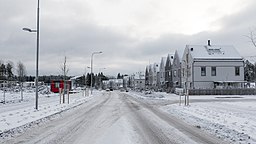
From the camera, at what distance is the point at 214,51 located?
70875 millimetres

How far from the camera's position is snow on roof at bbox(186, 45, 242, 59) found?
224ft

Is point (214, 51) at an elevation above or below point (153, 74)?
above

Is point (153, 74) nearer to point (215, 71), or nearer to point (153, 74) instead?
point (153, 74)

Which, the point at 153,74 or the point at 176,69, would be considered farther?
the point at 153,74

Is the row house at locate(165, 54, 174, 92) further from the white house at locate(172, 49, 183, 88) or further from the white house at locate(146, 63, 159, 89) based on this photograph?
the white house at locate(146, 63, 159, 89)

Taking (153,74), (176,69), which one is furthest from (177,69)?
(153,74)

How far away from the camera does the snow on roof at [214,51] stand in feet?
224

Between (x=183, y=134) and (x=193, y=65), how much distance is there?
56.8 meters

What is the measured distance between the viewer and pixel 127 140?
10273 mm

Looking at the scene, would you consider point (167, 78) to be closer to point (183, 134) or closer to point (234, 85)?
point (234, 85)

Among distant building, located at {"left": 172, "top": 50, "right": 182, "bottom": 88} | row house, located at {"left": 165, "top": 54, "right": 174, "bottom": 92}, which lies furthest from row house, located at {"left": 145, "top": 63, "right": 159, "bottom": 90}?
distant building, located at {"left": 172, "top": 50, "right": 182, "bottom": 88}

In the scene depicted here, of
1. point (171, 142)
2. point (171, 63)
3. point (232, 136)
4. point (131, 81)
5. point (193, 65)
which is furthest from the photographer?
point (131, 81)

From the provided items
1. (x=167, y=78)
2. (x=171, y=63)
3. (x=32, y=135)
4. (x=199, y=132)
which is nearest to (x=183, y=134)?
(x=199, y=132)

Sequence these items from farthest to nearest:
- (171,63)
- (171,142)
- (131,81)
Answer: (131,81) → (171,63) → (171,142)
